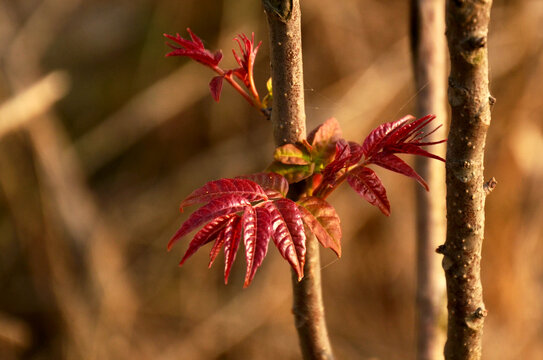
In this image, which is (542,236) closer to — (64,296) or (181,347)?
(181,347)

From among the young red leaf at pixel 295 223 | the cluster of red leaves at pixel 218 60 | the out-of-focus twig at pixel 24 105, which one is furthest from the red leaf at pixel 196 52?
the out-of-focus twig at pixel 24 105

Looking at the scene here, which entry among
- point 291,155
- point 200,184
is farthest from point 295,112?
point 200,184

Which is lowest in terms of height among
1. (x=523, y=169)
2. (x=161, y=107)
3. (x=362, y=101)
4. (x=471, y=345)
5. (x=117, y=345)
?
(x=471, y=345)

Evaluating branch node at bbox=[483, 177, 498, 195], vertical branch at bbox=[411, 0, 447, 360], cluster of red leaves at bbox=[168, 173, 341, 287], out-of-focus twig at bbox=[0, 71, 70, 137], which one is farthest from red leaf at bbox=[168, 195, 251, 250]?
out-of-focus twig at bbox=[0, 71, 70, 137]

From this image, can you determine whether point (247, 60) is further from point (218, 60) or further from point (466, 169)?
point (466, 169)

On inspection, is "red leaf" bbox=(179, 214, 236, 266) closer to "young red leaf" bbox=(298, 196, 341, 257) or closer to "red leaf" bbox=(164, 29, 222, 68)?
"young red leaf" bbox=(298, 196, 341, 257)

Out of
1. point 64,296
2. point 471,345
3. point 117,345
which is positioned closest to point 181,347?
point 117,345

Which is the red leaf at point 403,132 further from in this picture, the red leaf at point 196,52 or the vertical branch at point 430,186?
the vertical branch at point 430,186
